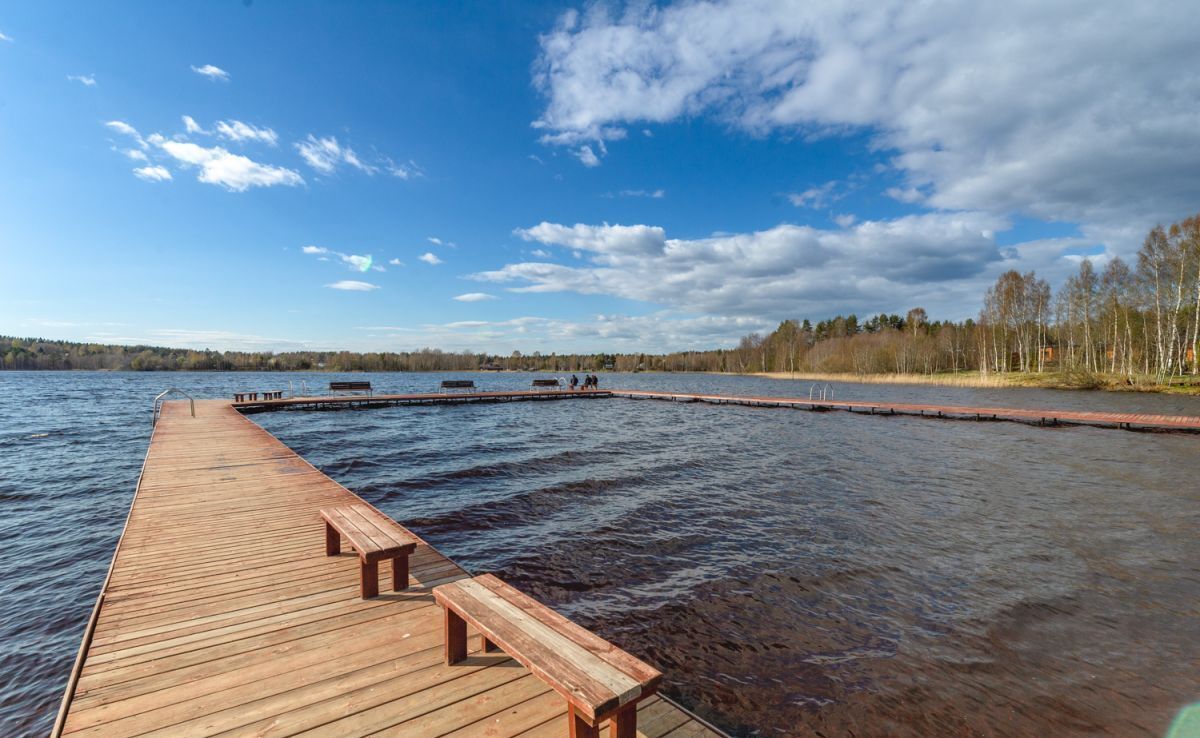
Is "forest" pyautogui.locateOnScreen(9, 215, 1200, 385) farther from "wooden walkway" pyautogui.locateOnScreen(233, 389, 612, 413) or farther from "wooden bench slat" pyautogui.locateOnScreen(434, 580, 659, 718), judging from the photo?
"wooden bench slat" pyautogui.locateOnScreen(434, 580, 659, 718)

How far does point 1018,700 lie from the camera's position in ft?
14.7

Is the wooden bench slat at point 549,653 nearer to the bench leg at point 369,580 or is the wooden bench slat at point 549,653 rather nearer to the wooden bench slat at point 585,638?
the wooden bench slat at point 585,638

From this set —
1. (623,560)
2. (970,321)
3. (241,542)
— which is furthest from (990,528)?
(970,321)

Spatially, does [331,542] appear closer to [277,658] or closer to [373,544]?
[373,544]

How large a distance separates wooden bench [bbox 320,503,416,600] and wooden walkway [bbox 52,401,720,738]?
6.9 inches

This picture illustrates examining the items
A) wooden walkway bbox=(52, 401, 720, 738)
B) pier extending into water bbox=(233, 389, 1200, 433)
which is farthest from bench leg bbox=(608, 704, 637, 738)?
pier extending into water bbox=(233, 389, 1200, 433)

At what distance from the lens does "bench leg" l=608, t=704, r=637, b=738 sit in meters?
2.52

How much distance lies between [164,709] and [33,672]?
344 centimetres

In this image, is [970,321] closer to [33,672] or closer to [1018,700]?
[1018,700]

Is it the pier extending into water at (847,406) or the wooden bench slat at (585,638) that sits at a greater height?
the wooden bench slat at (585,638)

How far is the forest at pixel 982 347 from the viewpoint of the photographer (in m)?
39.8

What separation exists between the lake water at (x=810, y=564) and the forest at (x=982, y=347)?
3496cm

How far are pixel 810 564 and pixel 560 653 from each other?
601cm

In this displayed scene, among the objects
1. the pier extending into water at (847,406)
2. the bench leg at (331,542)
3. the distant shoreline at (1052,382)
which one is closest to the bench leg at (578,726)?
the bench leg at (331,542)
